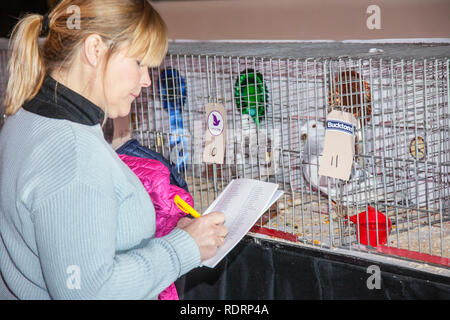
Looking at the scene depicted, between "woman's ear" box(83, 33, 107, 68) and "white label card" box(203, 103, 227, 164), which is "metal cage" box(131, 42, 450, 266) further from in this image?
"woman's ear" box(83, 33, 107, 68)

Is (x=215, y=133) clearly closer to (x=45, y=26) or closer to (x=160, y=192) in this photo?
(x=160, y=192)

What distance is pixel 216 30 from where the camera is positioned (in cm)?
233

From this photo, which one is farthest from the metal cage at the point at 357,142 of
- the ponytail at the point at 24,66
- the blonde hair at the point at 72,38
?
the ponytail at the point at 24,66

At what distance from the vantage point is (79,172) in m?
0.80

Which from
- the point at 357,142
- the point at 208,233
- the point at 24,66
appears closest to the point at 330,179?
the point at 357,142

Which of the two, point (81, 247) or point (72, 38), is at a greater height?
point (72, 38)

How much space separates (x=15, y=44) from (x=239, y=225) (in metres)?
0.54

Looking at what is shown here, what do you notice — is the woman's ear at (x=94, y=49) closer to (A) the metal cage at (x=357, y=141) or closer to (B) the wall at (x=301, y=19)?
(A) the metal cage at (x=357, y=141)

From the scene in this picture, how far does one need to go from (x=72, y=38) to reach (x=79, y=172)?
0.77ft

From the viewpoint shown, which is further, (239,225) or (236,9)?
(236,9)

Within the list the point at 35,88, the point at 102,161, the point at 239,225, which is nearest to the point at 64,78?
the point at 35,88
